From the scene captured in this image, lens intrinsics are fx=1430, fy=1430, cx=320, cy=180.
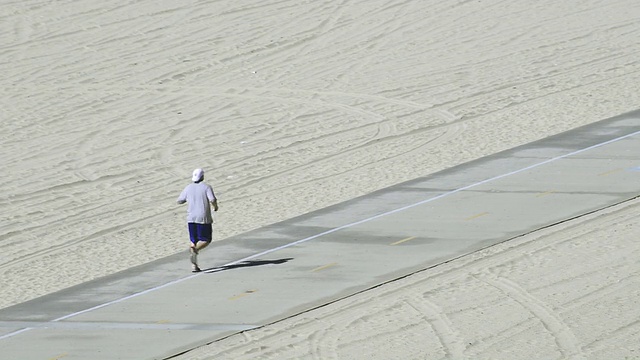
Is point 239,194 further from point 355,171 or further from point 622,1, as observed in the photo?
point 622,1

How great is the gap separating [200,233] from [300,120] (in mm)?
11086

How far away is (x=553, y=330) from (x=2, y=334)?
5.62m

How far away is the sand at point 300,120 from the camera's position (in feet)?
50.4

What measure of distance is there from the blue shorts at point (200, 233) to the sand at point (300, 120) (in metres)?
1.43

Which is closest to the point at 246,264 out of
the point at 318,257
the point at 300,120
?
the point at 318,257

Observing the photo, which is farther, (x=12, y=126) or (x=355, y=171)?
(x=12, y=126)

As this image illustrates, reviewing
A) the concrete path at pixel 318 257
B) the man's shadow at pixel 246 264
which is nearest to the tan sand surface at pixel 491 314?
the concrete path at pixel 318 257

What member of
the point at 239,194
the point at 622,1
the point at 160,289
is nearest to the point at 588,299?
the point at 160,289

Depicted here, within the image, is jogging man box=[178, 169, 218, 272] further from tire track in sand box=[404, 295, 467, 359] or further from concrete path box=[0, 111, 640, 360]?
tire track in sand box=[404, 295, 467, 359]

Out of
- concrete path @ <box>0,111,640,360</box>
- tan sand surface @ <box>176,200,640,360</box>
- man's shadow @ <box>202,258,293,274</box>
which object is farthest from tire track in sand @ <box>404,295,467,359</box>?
man's shadow @ <box>202,258,293,274</box>

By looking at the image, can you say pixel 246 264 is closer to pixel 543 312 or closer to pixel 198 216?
pixel 198 216

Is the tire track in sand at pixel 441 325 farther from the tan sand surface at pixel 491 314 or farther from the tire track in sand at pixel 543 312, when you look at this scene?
the tire track in sand at pixel 543 312

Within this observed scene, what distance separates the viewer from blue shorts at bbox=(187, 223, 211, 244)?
1692 centimetres

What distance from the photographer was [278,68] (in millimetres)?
32500
